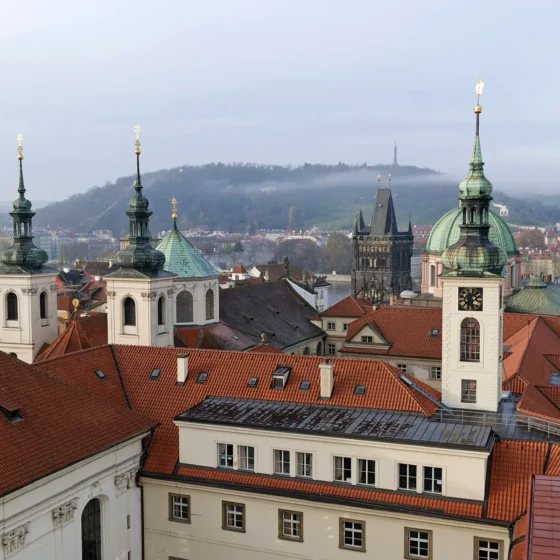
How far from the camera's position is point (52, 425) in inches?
973

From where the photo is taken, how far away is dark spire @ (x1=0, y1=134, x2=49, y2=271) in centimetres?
4281

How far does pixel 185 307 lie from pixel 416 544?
25791 millimetres

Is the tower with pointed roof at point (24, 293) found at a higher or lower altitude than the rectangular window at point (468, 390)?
higher

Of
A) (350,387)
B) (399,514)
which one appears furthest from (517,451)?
(350,387)

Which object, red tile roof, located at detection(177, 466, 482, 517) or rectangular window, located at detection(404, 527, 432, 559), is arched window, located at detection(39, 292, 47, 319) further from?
rectangular window, located at detection(404, 527, 432, 559)

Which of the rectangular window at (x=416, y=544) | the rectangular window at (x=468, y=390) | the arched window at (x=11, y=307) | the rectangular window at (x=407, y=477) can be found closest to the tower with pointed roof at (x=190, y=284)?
the arched window at (x=11, y=307)

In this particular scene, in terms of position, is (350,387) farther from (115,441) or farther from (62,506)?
(62,506)

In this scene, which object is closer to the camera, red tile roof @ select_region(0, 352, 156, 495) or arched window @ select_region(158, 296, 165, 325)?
red tile roof @ select_region(0, 352, 156, 495)

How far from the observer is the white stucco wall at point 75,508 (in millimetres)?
21969

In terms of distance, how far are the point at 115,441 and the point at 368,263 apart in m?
95.0

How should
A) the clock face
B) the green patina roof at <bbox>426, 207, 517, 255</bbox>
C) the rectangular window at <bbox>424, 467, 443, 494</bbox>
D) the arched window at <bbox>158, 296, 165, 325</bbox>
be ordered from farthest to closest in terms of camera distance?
the green patina roof at <bbox>426, 207, 517, 255</bbox> → the arched window at <bbox>158, 296, 165, 325</bbox> → the clock face → the rectangular window at <bbox>424, 467, 443, 494</bbox>

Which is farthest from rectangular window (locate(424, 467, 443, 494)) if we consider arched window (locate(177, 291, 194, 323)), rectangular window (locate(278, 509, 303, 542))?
arched window (locate(177, 291, 194, 323))

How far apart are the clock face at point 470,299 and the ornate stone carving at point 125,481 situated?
46.9ft

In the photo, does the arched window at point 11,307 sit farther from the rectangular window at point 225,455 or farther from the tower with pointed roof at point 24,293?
the rectangular window at point 225,455
